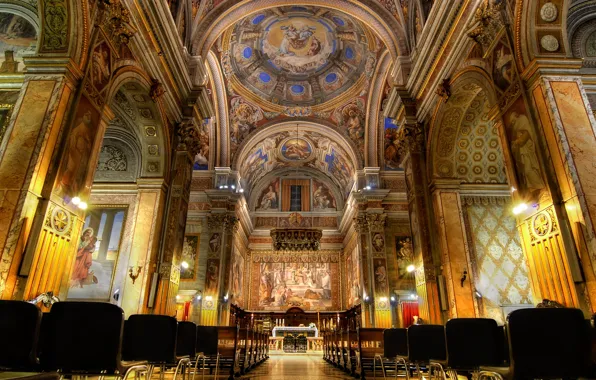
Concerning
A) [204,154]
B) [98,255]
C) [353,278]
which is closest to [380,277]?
[353,278]

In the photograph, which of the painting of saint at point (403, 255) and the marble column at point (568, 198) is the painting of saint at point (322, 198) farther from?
the marble column at point (568, 198)

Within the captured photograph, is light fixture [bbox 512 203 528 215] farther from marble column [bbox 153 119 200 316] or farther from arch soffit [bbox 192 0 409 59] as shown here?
marble column [bbox 153 119 200 316]

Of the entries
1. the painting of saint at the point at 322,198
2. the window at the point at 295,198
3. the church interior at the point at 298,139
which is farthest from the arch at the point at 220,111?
the painting of saint at the point at 322,198

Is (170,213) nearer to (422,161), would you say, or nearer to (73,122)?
(73,122)

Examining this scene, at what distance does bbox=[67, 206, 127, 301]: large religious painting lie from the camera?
30.1ft

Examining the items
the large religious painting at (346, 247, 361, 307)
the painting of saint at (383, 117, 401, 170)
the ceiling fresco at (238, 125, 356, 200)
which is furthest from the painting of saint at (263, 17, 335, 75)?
the large religious painting at (346, 247, 361, 307)

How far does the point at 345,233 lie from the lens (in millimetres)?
21703

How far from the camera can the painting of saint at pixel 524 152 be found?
213 inches

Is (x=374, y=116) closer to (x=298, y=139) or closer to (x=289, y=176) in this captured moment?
(x=298, y=139)

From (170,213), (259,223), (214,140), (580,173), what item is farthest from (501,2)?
(259,223)

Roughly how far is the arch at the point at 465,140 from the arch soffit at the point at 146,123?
6762 mm

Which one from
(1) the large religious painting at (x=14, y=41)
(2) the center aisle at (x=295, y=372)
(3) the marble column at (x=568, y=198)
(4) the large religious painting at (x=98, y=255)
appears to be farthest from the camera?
(4) the large religious painting at (x=98, y=255)

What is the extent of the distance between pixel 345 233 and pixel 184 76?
47.8 ft

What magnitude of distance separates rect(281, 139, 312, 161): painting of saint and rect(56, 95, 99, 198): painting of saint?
48.2 feet
